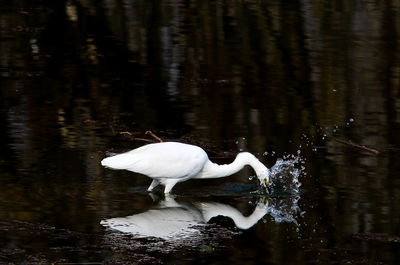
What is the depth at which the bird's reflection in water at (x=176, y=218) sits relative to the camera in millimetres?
8086

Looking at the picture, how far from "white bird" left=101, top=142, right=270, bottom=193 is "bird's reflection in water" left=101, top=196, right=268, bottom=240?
0.24 meters

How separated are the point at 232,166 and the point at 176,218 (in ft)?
3.61

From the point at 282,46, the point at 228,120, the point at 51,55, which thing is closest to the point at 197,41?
the point at 282,46

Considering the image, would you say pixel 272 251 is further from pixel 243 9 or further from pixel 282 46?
pixel 243 9

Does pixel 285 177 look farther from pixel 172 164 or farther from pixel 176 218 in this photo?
pixel 176 218

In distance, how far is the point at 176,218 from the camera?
8.56 metres

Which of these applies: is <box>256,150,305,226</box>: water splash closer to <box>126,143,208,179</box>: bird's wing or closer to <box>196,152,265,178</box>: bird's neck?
<box>196,152,265,178</box>: bird's neck

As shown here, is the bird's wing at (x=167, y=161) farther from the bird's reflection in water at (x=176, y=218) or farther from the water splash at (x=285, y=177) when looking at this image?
the water splash at (x=285, y=177)

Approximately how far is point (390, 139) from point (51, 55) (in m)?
6.55

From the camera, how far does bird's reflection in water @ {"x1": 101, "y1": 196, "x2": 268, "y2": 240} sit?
809cm

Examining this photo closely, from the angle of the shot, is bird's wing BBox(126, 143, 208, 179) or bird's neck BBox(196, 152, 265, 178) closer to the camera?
bird's wing BBox(126, 143, 208, 179)

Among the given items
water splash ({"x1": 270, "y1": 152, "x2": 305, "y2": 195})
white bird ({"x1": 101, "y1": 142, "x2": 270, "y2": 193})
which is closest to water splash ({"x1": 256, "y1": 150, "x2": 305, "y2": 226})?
water splash ({"x1": 270, "y1": 152, "x2": 305, "y2": 195})

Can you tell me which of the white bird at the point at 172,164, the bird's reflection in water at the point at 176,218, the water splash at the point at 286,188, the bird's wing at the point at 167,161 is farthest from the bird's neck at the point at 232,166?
the bird's reflection in water at the point at 176,218

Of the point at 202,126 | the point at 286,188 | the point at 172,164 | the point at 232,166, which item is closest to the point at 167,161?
the point at 172,164
